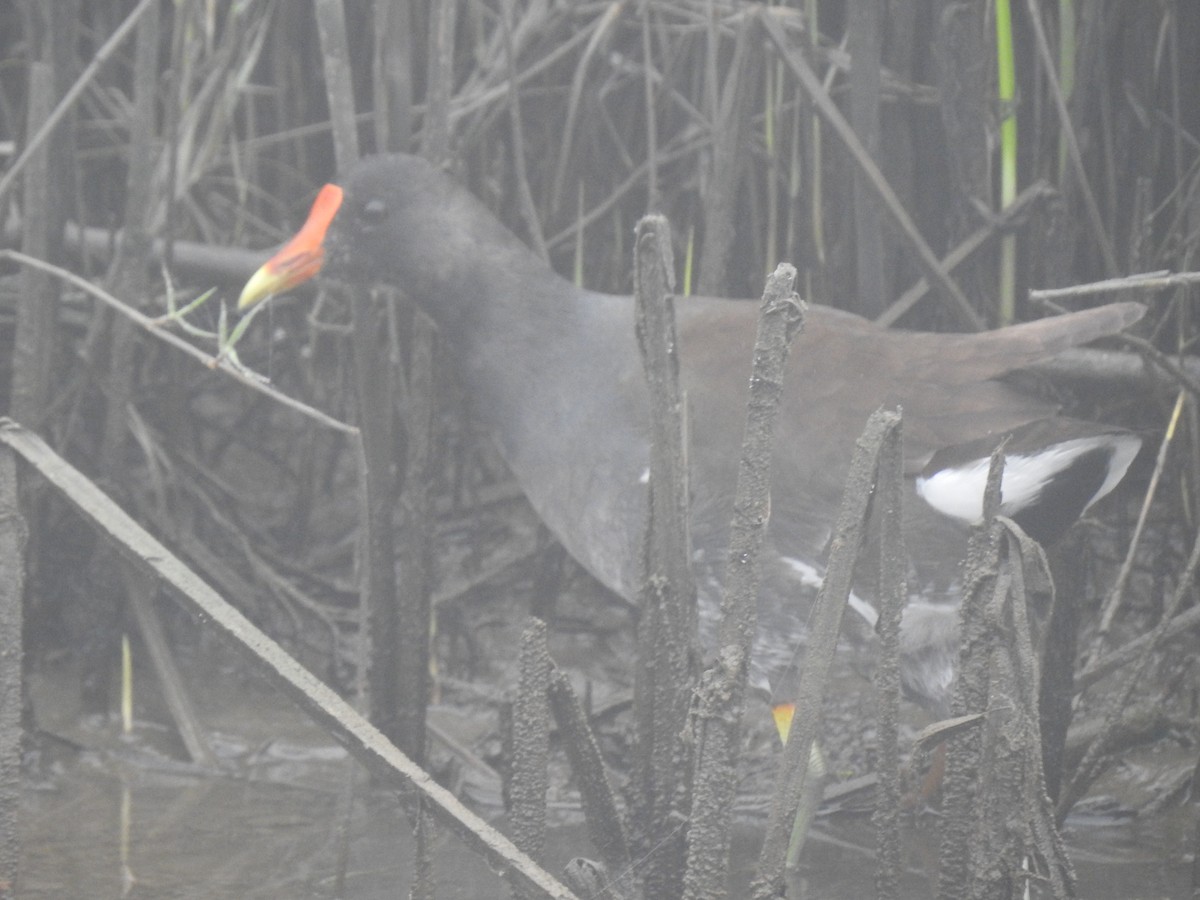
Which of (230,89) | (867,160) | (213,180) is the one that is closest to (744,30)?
(867,160)

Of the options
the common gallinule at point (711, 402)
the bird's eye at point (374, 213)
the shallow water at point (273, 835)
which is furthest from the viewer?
the bird's eye at point (374, 213)

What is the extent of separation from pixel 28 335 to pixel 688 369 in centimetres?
124

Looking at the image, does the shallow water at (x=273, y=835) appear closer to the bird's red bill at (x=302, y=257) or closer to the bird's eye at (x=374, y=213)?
the bird's red bill at (x=302, y=257)

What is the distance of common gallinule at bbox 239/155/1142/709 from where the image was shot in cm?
238

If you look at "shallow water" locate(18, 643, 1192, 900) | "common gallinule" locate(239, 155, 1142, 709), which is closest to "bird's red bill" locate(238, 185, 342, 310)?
"common gallinule" locate(239, 155, 1142, 709)

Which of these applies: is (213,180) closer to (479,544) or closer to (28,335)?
(28,335)

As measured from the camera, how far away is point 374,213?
9.57ft

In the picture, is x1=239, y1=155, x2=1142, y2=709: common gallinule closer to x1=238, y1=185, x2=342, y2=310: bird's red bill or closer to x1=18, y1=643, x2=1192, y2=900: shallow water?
x1=238, y1=185, x2=342, y2=310: bird's red bill

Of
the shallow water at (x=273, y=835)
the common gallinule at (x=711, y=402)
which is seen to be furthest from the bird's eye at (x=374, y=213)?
the shallow water at (x=273, y=835)

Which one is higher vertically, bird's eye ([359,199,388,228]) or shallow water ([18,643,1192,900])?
bird's eye ([359,199,388,228])

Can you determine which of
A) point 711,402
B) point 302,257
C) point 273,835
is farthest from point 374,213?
point 273,835

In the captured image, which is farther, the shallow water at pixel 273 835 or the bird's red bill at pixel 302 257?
the bird's red bill at pixel 302 257

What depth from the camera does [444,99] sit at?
266 centimetres

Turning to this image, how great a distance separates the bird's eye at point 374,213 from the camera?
2.90 meters
